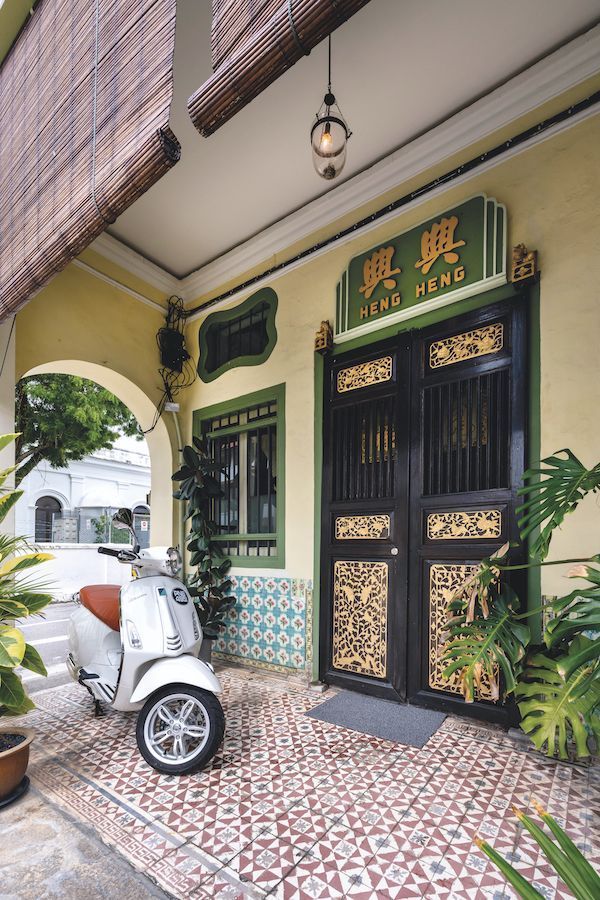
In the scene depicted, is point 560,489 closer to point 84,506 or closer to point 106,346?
point 106,346

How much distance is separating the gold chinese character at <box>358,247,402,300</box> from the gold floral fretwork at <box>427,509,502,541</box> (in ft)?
5.09

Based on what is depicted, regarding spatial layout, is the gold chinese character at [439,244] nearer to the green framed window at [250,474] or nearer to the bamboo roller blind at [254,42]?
the green framed window at [250,474]

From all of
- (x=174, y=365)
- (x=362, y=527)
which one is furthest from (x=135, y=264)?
(x=362, y=527)

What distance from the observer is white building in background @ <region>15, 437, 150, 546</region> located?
1271 centimetres

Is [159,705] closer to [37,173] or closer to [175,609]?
[175,609]

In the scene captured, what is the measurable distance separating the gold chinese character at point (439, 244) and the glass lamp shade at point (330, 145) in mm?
863

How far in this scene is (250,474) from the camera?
157 inches

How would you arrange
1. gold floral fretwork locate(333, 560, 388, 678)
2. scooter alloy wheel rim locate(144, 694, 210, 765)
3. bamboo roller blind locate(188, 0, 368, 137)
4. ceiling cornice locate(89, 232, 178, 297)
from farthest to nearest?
ceiling cornice locate(89, 232, 178, 297)
gold floral fretwork locate(333, 560, 388, 678)
scooter alloy wheel rim locate(144, 694, 210, 765)
bamboo roller blind locate(188, 0, 368, 137)

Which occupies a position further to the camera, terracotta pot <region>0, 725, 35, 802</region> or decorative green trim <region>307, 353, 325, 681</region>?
decorative green trim <region>307, 353, 325, 681</region>

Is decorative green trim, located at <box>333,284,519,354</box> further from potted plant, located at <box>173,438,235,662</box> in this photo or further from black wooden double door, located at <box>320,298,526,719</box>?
potted plant, located at <box>173,438,235,662</box>

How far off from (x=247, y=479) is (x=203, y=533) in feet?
1.90

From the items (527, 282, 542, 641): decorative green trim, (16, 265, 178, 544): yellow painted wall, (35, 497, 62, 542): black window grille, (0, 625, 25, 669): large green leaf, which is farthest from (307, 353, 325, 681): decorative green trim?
(35, 497, 62, 542): black window grille

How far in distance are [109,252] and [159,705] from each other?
11.6ft

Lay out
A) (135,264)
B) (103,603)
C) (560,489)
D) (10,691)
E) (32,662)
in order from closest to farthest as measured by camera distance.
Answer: (560,489) < (10,691) < (32,662) < (103,603) < (135,264)
